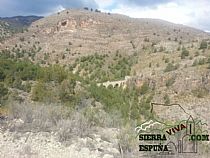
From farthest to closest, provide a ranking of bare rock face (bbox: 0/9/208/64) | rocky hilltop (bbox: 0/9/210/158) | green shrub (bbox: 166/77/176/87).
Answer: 1. bare rock face (bbox: 0/9/208/64)
2. green shrub (bbox: 166/77/176/87)
3. rocky hilltop (bbox: 0/9/210/158)

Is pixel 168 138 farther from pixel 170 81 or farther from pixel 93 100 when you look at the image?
pixel 170 81

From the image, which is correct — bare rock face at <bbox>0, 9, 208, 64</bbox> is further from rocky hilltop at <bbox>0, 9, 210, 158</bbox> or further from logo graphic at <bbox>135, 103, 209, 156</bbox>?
logo graphic at <bbox>135, 103, 209, 156</bbox>

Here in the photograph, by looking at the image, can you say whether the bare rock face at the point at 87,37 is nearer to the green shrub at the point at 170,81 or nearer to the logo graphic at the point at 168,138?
the green shrub at the point at 170,81

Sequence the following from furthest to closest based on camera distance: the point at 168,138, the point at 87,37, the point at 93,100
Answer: the point at 87,37 → the point at 93,100 → the point at 168,138

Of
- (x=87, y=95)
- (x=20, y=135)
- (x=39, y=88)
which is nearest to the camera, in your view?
(x=20, y=135)

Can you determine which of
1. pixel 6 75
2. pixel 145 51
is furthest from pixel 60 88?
pixel 145 51

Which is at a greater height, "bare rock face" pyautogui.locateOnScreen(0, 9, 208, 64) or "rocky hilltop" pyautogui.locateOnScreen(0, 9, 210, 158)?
"bare rock face" pyautogui.locateOnScreen(0, 9, 208, 64)

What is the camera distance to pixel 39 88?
18.4 metres

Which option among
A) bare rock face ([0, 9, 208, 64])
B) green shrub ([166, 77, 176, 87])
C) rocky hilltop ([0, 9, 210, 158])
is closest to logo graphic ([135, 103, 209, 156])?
rocky hilltop ([0, 9, 210, 158])

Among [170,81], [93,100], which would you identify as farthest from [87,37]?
[93,100]

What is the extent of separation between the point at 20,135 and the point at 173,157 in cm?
420

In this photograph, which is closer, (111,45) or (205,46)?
(205,46)

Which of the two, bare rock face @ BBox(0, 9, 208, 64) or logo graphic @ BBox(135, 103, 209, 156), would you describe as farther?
bare rock face @ BBox(0, 9, 208, 64)

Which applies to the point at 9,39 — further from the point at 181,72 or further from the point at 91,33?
the point at 181,72
